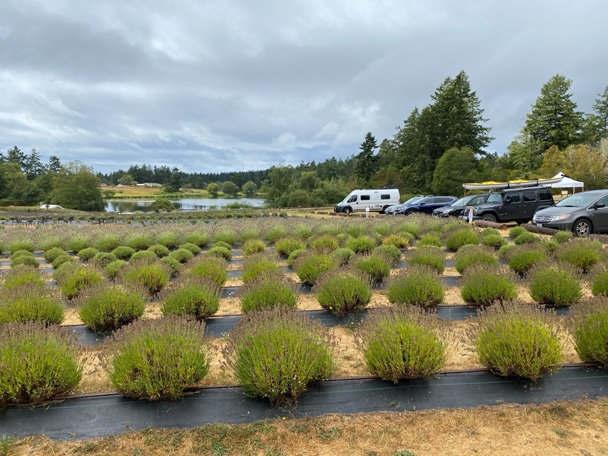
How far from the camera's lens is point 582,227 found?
437 inches

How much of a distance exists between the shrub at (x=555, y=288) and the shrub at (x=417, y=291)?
1382mm

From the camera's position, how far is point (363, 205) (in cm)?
3056

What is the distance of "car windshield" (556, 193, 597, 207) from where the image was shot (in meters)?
11.2

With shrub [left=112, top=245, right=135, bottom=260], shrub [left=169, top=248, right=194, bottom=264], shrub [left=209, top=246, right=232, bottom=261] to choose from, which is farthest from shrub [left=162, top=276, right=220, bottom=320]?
shrub [left=112, top=245, right=135, bottom=260]

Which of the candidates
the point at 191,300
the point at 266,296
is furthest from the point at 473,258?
the point at 191,300

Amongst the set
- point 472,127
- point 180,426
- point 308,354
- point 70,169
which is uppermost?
point 472,127

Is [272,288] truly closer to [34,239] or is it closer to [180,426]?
[180,426]

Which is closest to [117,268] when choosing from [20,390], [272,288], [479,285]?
[272,288]

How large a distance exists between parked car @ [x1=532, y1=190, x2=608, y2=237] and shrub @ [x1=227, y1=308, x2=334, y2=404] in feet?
36.3

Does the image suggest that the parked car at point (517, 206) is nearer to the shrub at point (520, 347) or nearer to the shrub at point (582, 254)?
the shrub at point (582, 254)

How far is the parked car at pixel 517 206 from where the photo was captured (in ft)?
51.3

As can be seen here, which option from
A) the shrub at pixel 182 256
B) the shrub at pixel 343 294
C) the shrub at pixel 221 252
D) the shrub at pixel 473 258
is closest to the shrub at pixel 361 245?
the shrub at pixel 473 258

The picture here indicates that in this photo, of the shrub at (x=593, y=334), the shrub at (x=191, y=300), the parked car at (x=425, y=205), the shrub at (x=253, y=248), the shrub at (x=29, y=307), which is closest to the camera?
the shrub at (x=593, y=334)

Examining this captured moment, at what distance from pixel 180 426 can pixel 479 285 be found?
421cm
